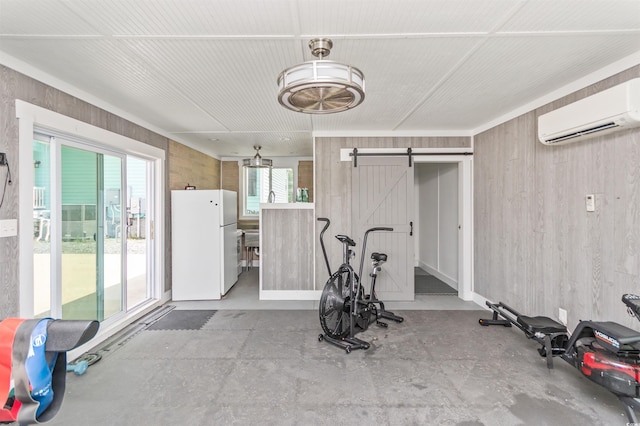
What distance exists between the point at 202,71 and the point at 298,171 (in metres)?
4.17

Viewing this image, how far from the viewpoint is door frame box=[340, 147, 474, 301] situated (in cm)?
433

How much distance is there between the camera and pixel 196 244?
4.37 m

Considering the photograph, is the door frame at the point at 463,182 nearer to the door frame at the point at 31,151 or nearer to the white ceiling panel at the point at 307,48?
the white ceiling panel at the point at 307,48

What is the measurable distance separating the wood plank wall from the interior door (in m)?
2.70

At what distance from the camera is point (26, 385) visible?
0.90 meters

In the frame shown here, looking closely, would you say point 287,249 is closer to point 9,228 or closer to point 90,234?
point 90,234

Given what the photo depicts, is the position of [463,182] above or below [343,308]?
above

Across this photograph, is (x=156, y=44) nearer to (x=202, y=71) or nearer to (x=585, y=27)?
(x=202, y=71)

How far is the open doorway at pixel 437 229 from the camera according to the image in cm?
489

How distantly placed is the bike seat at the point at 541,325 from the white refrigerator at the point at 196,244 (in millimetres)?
3770

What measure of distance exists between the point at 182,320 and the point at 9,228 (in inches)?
78.5

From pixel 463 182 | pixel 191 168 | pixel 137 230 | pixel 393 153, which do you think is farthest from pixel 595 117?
pixel 191 168

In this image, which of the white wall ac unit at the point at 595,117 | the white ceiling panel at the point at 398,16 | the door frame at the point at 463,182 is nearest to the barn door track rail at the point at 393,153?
the door frame at the point at 463,182

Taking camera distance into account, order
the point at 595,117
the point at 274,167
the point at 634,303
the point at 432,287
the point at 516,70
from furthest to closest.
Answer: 1. the point at 274,167
2. the point at 432,287
3. the point at 516,70
4. the point at 595,117
5. the point at 634,303
